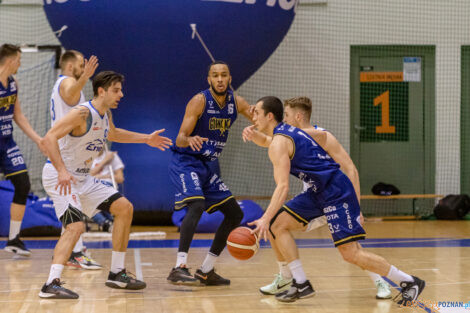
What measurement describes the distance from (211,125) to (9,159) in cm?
257

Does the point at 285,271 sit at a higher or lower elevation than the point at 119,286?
higher

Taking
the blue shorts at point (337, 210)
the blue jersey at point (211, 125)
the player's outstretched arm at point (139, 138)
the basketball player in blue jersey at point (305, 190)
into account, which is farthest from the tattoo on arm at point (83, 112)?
the blue shorts at point (337, 210)

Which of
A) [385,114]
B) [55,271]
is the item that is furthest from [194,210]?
[385,114]

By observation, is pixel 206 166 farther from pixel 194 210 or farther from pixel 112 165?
pixel 112 165

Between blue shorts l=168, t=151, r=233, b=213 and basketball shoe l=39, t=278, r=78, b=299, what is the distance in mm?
1204

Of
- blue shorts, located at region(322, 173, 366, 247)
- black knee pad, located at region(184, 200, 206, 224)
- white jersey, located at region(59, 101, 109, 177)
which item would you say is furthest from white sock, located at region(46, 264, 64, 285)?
blue shorts, located at region(322, 173, 366, 247)

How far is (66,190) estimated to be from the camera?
5117 millimetres

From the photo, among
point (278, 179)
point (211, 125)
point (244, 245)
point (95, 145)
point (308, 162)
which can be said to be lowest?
point (244, 245)

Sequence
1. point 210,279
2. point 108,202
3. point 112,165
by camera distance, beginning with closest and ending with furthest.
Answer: point 108,202
point 210,279
point 112,165

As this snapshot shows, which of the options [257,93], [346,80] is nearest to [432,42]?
[346,80]

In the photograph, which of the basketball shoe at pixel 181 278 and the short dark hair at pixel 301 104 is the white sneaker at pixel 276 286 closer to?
the basketball shoe at pixel 181 278

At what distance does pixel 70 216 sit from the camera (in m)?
5.29

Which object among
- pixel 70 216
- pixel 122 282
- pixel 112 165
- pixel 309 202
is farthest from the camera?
pixel 112 165

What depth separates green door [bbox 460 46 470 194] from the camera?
12.2m
